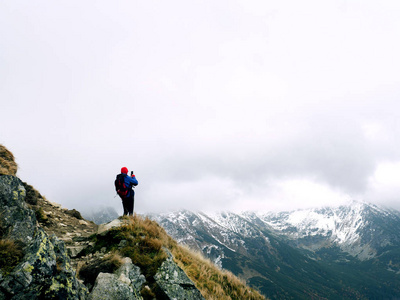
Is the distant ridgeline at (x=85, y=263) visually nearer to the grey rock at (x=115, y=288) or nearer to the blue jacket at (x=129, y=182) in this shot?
the grey rock at (x=115, y=288)

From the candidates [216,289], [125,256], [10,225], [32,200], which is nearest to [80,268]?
[125,256]

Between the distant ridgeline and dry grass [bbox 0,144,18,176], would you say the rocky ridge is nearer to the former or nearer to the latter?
the distant ridgeline

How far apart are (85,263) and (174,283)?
3.90 meters

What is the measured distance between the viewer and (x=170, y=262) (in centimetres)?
977

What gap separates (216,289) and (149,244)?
424 centimetres

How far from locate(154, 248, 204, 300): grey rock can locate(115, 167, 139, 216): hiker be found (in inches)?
273

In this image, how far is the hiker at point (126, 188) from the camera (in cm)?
1511

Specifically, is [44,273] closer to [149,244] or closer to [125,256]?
[125,256]

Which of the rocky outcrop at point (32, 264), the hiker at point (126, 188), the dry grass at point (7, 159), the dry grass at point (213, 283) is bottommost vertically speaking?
the dry grass at point (213, 283)

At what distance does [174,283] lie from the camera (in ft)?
29.1

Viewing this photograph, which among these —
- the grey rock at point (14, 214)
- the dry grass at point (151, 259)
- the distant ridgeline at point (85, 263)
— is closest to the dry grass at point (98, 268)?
the distant ridgeline at point (85, 263)

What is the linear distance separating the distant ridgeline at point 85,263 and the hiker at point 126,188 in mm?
1664

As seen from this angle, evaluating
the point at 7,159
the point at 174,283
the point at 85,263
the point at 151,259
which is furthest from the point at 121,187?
the point at 7,159

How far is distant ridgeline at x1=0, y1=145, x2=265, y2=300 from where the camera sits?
5.36 m
